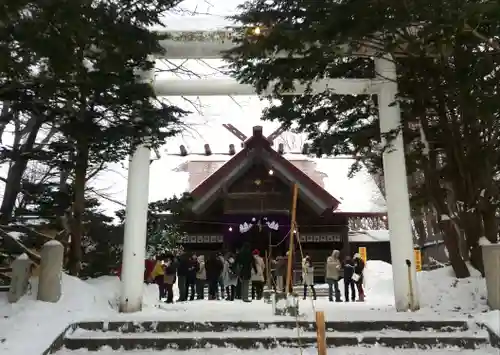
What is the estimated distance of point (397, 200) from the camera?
325 inches

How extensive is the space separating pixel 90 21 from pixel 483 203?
730cm

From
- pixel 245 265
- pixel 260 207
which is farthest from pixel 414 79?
pixel 260 207

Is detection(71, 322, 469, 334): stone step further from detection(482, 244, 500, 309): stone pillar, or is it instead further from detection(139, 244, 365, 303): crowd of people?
detection(139, 244, 365, 303): crowd of people

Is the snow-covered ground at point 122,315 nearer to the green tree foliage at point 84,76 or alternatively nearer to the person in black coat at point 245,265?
the green tree foliage at point 84,76

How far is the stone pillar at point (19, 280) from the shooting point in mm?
7273

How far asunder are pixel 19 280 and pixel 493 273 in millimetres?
7448

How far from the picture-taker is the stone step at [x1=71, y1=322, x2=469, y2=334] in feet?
A: 20.9

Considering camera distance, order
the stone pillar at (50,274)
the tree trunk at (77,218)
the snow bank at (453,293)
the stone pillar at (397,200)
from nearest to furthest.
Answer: the stone pillar at (50,274), the snow bank at (453,293), the stone pillar at (397,200), the tree trunk at (77,218)

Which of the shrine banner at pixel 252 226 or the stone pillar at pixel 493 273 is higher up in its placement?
the shrine banner at pixel 252 226

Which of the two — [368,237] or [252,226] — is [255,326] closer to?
[252,226]

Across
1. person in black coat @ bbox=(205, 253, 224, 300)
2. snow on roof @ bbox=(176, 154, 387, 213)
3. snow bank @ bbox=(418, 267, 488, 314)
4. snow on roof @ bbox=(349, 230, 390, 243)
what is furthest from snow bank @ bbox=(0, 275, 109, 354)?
snow on roof @ bbox=(349, 230, 390, 243)

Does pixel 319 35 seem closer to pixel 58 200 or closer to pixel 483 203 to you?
pixel 483 203

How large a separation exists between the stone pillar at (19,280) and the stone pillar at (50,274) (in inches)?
13.8

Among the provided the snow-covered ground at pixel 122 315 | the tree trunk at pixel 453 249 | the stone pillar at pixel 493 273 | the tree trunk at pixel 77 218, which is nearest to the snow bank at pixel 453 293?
the snow-covered ground at pixel 122 315
